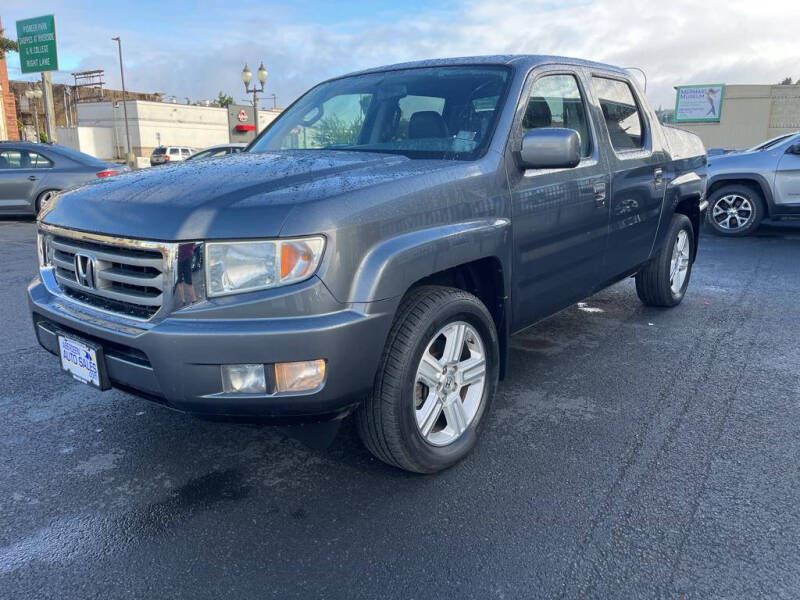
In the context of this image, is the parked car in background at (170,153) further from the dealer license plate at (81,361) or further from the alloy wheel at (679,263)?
the dealer license plate at (81,361)

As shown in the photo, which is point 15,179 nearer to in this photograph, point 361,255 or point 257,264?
point 257,264

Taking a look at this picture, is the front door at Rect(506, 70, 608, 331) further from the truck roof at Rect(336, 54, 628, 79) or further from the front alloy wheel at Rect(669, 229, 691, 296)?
the front alloy wheel at Rect(669, 229, 691, 296)

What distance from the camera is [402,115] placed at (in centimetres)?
356

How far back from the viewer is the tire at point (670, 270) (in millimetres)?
5230

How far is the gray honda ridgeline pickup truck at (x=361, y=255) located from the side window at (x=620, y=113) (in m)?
0.17

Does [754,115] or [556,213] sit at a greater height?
[754,115]

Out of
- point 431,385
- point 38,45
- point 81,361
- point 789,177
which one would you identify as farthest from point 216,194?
point 38,45

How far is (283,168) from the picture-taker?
279 cm

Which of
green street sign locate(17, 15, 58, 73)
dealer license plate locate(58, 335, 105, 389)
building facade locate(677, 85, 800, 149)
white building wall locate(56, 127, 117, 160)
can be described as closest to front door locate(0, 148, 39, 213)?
dealer license plate locate(58, 335, 105, 389)

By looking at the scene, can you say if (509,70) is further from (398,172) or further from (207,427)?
(207,427)

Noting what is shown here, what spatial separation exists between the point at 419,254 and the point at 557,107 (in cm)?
168

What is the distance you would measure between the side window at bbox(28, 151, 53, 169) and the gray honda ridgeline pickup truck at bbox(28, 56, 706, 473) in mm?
9089

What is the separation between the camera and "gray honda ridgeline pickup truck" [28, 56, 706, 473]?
2227mm

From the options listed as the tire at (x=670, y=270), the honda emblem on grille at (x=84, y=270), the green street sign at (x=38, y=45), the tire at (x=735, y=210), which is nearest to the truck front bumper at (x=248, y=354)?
the honda emblem on grille at (x=84, y=270)
